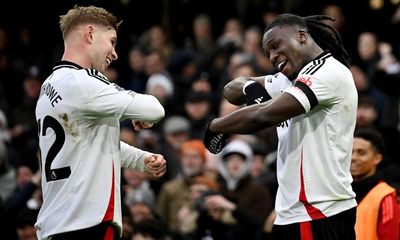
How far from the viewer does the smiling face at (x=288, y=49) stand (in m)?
6.34

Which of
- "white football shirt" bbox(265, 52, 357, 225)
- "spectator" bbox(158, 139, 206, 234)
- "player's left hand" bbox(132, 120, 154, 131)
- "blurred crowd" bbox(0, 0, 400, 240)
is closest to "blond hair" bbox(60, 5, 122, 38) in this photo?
"player's left hand" bbox(132, 120, 154, 131)

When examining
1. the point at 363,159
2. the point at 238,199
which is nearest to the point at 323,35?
the point at 363,159

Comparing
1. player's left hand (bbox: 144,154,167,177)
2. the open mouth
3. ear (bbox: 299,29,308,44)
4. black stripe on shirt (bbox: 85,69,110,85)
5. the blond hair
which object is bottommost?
player's left hand (bbox: 144,154,167,177)

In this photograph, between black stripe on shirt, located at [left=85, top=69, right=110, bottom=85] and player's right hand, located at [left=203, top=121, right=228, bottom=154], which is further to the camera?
player's right hand, located at [left=203, top=121, right=228, bottom=154]

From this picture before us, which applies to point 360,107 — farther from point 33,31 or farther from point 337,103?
point 33,31

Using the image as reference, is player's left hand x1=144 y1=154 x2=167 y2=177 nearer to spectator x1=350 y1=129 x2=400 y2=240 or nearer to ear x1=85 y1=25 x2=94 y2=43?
ear x1=85 y1=25 x2=94 y2=43

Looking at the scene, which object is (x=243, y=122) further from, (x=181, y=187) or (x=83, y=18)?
(x=181, y=187)

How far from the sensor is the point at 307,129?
247 inches

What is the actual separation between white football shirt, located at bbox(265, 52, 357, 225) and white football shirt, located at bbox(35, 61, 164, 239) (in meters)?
0.86

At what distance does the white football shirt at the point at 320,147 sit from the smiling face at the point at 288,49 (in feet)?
0.29

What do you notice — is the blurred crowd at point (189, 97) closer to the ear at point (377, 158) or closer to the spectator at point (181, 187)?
the spectator at point (181, 187)

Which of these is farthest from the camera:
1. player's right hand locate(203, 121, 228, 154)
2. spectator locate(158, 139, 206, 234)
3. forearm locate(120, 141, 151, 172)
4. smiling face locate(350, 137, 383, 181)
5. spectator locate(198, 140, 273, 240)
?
spectator locate(158, 139, 206, 234)

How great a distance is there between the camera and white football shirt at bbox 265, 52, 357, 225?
20.3 feet

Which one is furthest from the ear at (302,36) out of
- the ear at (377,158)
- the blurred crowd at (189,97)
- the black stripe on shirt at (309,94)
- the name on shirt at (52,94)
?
the blurred crowd at (189,97)
